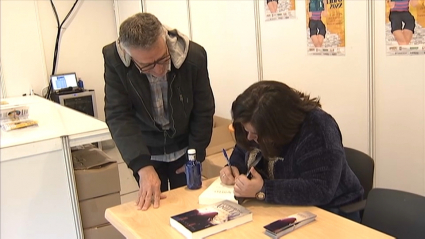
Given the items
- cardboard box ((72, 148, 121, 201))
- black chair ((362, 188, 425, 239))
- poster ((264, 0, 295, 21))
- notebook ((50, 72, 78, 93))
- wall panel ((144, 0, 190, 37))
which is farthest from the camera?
notebook ((50, 72, 78, 93))

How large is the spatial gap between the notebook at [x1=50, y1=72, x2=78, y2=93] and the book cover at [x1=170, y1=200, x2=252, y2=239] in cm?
385

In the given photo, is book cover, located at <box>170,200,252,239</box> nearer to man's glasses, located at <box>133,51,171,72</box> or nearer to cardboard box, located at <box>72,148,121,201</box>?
man's glasses, located at <box>133,51,171,72</box>

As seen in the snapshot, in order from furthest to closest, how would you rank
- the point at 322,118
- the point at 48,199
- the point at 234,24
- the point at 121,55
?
the point at 234,24, the point at 48,199, the point at 121,55, the point at 322,118

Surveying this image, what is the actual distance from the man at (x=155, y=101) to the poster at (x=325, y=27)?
1.00 meters

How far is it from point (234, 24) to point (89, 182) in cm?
177

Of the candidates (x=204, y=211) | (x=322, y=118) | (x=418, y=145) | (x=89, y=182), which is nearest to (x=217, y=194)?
(x=204, y=211)

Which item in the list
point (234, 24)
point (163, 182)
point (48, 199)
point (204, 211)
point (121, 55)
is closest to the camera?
point (204, 211)

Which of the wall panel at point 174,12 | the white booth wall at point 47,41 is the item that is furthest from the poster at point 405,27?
the white booth wall at point 47,41

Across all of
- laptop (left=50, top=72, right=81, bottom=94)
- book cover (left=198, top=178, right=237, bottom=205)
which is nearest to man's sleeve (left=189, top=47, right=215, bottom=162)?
book cover (left=198, top=178, right=237, bottom=205)

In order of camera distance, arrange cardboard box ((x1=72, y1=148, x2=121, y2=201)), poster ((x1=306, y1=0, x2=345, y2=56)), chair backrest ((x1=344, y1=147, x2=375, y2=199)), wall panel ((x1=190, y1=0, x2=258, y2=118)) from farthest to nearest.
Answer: wall panel ((x1=190, y1=0, x2=258, y2=118)) < poster ((x1=306, y1=0, x2=345, y2=56)) < cardboard box ((x1=72, y1=148, x2=121, y2=201)) < chair backrest ((x1=344, y1=147, x2=375, y2=199))

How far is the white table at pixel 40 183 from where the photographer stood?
6.86 ft

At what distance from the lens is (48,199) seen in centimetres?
219

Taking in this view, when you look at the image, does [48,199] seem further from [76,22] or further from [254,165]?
[76,22]

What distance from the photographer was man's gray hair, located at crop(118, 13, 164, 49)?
1552 mm
